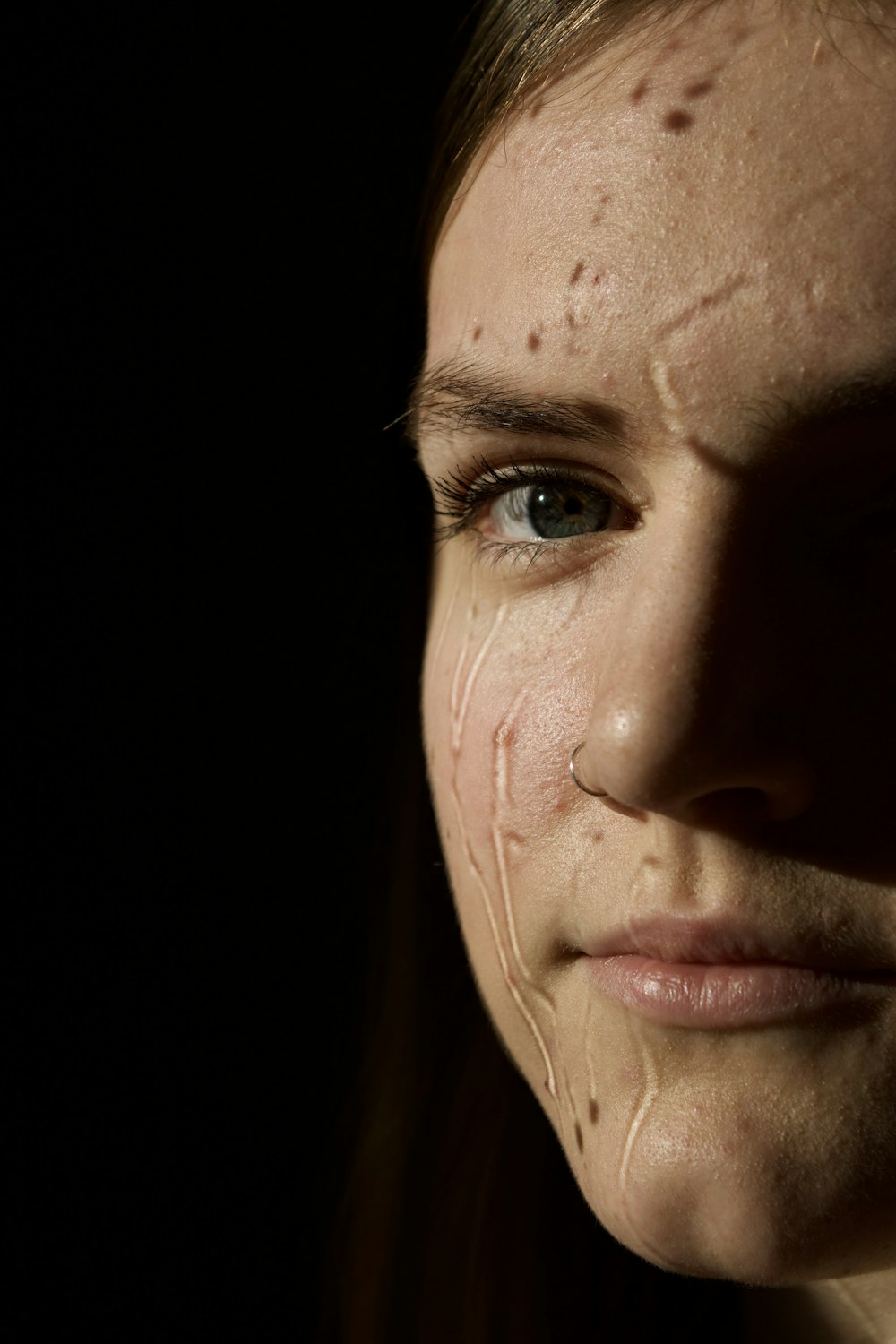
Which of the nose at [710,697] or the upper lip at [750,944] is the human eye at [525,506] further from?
the upper lip at [750,944]

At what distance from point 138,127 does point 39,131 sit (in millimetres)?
101

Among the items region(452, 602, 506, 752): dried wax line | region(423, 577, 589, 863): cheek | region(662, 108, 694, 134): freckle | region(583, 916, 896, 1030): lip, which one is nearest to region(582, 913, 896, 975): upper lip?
region(583, 916, 896, 1030): lip

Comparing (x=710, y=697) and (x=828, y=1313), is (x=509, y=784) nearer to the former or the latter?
(x=710, y=697)

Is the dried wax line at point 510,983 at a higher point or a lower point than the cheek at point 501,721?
lower

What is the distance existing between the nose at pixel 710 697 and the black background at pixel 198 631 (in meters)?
0.43

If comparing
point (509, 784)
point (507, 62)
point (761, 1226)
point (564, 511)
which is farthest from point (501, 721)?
point (507, 62)

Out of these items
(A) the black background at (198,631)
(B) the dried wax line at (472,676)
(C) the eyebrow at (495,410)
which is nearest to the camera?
(C) the eyebrow at (495,410)

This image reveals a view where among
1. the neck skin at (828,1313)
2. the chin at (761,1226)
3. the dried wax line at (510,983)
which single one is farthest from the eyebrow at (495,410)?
the neck skin at (828,1313)

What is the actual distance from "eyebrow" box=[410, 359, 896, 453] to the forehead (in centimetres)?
1

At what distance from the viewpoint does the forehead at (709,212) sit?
658 mm

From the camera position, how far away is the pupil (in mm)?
876

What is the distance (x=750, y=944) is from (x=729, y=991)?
0.11ft

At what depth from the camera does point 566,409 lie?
77cm

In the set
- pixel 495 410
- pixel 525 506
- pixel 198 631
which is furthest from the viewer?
pixel 198 631
